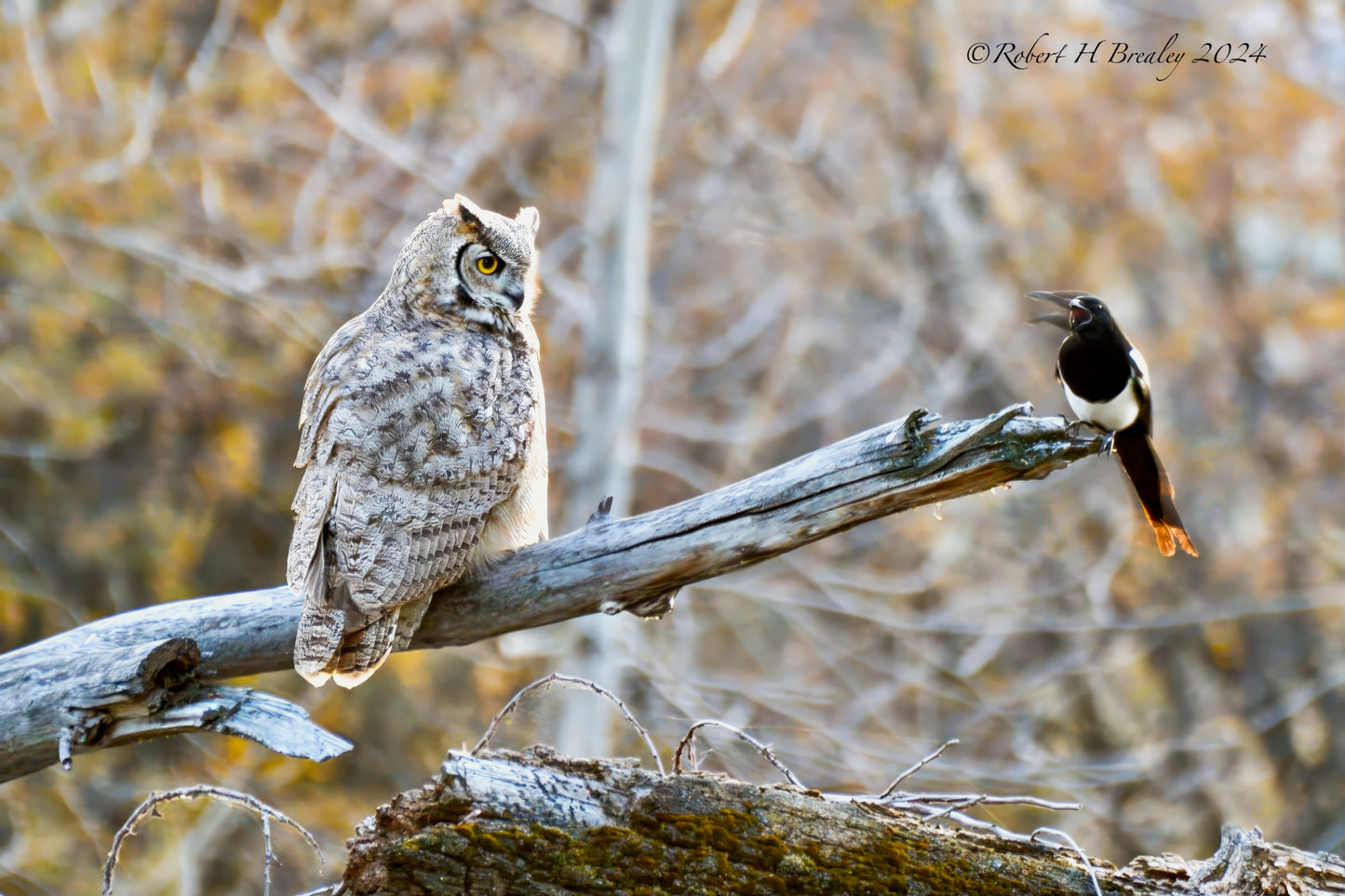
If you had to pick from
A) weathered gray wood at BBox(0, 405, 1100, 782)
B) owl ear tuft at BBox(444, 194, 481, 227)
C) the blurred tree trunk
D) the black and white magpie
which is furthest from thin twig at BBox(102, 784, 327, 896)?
the blurred tree trunk

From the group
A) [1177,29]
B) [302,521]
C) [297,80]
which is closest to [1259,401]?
[1177,29]

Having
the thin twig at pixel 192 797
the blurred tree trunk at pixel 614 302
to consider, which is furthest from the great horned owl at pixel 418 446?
the blurred tree trunk at pixel 614 302

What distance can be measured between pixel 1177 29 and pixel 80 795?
525 inches

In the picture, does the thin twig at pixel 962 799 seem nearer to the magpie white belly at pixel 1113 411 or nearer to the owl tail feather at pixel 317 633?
the magpie white belly at pixel 1113 411

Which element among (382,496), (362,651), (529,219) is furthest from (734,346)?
(362,651)

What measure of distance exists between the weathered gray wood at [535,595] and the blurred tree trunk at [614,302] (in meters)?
5.86

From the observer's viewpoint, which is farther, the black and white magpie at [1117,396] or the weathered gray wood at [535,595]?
the black and white magpie at [1117,396]

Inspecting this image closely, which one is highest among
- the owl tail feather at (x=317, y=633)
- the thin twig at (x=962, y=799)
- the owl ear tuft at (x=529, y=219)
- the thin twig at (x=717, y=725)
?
the owl ear tuft at (x=529, y=219)

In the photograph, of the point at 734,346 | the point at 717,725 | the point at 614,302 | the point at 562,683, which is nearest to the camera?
the point at 717,725

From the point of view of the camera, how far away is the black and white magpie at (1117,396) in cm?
346

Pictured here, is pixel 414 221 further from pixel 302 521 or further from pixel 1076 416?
pixel 1076 416

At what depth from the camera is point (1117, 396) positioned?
3451mm

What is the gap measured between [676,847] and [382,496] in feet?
5.41

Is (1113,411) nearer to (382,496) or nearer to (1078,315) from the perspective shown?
(1078,315)
